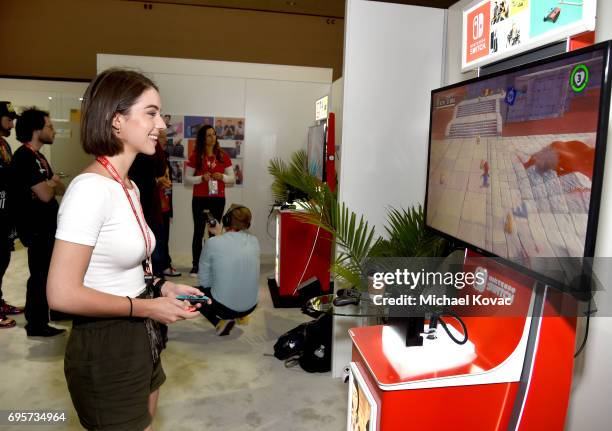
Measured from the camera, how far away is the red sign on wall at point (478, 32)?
1.99 m

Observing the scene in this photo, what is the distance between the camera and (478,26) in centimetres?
206

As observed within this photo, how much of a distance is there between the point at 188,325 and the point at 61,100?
449 centimetres

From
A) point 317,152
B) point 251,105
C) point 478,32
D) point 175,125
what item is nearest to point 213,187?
point 317,152

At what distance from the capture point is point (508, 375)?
4.71 ft

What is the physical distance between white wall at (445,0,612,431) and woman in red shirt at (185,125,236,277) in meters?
3.93

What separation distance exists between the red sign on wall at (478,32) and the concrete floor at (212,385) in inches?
76.0

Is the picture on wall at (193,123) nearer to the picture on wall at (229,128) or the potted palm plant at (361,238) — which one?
the picture on wall at (229,128)

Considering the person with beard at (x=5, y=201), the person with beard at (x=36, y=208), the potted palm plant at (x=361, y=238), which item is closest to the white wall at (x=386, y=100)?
the potted palm plant at (x=361, y=238)

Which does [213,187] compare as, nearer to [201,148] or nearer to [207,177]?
[207,177]

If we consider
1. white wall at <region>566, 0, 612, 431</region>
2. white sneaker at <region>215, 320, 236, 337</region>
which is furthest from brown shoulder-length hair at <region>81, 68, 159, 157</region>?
white sneaker at <region>215, 320, 236, 337</region>

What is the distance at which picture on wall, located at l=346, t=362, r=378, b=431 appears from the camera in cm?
149

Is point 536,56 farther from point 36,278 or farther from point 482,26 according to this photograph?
point 36,278

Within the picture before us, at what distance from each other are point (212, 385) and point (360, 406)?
4.92 ft

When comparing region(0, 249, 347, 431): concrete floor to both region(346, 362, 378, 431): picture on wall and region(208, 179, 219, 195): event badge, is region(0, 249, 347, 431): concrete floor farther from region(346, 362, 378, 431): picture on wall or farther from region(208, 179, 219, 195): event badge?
region(208, 179, 219, 195): event badge
